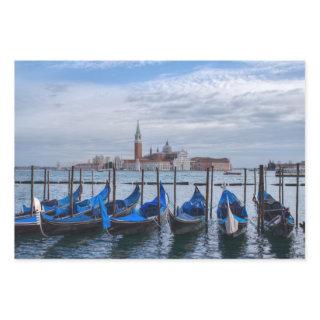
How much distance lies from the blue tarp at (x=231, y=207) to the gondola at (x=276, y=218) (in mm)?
151

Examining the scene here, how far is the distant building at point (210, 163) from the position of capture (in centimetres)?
464

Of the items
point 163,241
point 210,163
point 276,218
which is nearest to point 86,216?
point 163,241

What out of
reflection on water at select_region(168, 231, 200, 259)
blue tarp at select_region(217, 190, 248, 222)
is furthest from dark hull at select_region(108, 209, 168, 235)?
blue tarp at select_region(217, 190, 248, 222)

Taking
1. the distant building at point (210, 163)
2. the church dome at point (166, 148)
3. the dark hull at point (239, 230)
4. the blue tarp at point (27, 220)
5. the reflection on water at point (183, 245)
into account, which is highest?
the church dome at point (166, 148)

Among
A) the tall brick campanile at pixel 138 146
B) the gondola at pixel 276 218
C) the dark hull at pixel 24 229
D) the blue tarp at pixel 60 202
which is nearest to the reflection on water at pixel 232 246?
the gondola at pixel 276 218

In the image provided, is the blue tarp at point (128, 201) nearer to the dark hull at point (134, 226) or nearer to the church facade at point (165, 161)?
the dark hull at point (134, 226)

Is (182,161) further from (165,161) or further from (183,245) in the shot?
(183,245)

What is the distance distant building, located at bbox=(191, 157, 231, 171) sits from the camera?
4.64 m

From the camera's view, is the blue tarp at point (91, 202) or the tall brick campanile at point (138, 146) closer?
the tall brick campanile at point (138, 146)

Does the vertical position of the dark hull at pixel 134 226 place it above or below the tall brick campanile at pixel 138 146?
below

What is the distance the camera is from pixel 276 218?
4840 mm
